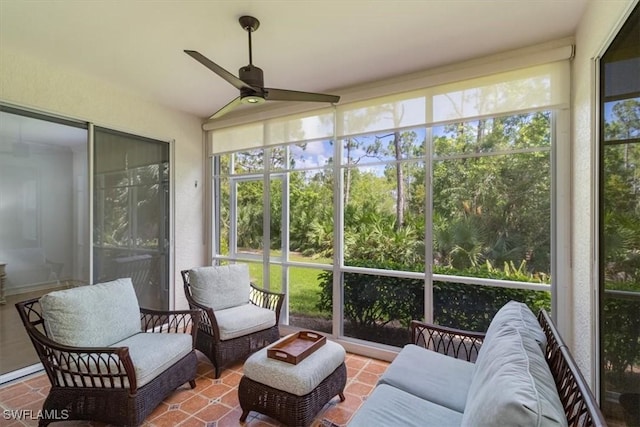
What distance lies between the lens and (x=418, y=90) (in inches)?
117

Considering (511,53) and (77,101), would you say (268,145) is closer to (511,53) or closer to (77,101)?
(77,101)

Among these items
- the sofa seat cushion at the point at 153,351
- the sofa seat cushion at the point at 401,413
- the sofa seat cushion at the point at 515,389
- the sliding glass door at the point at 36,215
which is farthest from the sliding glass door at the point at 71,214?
the sofa seat cushion at the point at 515,389

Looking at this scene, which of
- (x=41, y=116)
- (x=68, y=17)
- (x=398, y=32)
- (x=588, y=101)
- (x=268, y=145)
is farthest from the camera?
(x=268, y=145)

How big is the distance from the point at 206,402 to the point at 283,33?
289cm

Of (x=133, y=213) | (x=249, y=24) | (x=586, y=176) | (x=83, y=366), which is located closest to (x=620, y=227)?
(x=586, y=176)

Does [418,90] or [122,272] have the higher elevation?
[418,90]

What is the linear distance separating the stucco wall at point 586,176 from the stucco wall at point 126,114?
164 inches

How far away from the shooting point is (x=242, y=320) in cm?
292

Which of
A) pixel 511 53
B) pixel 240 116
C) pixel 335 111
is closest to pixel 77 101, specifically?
pixel 240 116

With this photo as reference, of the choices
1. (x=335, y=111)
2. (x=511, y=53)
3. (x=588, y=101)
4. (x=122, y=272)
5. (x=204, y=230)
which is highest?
(x=511, y=53)

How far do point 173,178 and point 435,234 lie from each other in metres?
3.29

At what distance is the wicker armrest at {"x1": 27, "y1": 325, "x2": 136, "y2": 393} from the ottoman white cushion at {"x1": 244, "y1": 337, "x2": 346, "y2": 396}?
0.77 metres

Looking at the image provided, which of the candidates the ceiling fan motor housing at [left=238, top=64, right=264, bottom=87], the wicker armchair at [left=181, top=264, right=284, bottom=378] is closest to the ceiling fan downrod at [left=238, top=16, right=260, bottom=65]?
the ceiling fan motor housing at [left=238, top=64, right=264, bottom=87]

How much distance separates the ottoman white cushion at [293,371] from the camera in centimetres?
194
